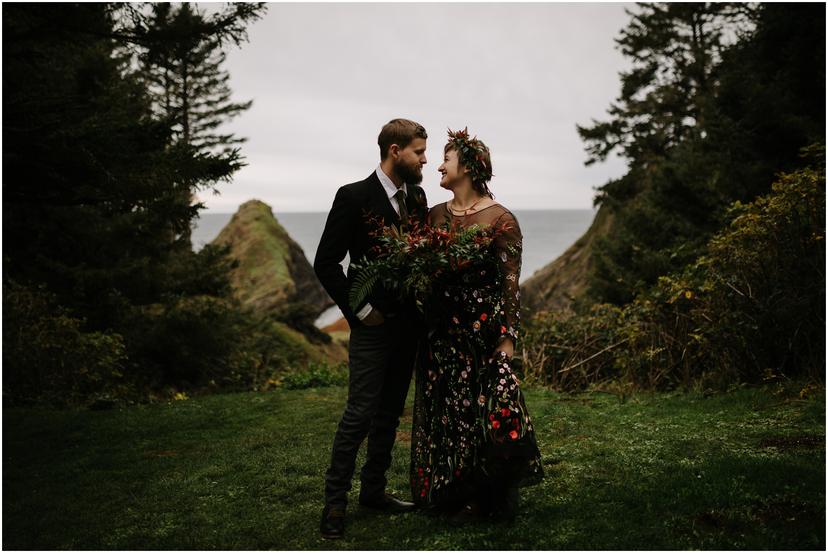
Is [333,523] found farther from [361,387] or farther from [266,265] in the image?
[266,265]

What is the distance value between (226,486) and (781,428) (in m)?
4.22

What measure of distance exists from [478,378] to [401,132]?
1.42 m

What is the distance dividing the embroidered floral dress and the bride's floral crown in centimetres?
21

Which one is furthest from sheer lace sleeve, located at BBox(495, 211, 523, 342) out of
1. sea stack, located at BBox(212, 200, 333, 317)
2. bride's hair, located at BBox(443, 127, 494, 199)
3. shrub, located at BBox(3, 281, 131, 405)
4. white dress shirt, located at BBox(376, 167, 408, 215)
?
sea stack, located at BBox(212, 200, 333, 317)

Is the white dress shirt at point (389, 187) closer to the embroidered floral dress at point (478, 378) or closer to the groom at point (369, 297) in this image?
the groom at point (369, 297)

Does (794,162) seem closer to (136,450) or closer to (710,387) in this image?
(710,387)

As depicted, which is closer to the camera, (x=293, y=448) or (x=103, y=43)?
(x=293, y=448)

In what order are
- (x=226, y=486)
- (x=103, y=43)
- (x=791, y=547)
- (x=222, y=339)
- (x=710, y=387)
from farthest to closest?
(x=222, y=339), (x=103, y=43), (x=710, y=387), (x=226, y=486), (x=791, y=547)

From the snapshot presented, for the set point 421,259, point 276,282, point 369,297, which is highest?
point 276,282

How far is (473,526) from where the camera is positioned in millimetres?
3623

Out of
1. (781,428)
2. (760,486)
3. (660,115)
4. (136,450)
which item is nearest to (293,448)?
(136,450)

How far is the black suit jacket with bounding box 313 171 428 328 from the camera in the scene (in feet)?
11.9

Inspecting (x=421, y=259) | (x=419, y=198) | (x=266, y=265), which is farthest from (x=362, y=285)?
(x=266, y=265)

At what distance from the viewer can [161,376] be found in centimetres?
1302
